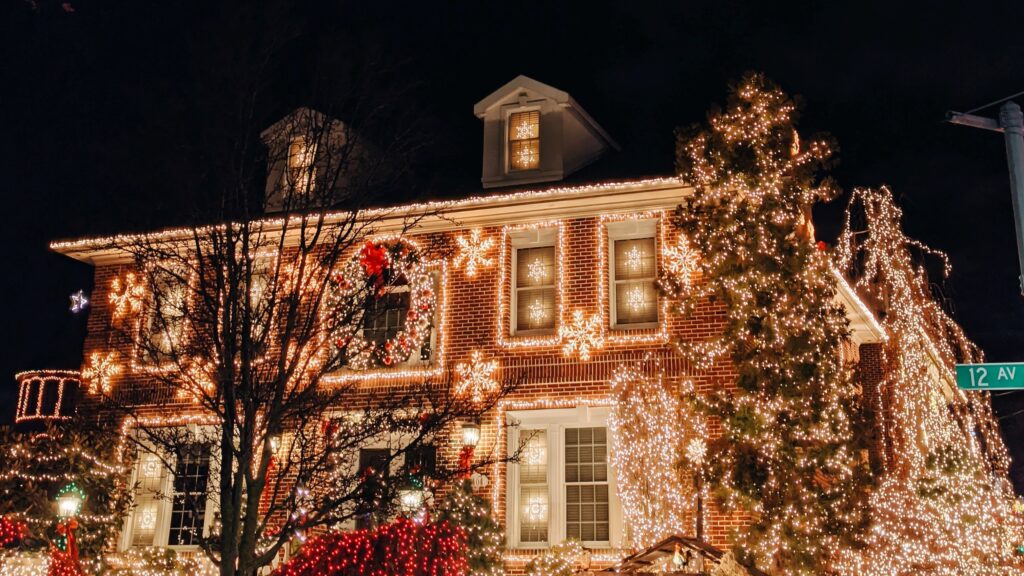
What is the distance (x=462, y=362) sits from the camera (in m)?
15.6

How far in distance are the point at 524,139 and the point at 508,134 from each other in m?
0.32

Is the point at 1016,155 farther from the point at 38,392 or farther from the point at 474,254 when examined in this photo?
the point at 38,392

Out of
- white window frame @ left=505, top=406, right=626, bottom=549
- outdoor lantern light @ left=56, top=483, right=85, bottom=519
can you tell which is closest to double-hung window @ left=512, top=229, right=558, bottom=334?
white window frame @ left=505, top=406, right=626, bottom=549

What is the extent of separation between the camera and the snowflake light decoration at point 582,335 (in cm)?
1500

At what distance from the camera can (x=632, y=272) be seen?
1551cm

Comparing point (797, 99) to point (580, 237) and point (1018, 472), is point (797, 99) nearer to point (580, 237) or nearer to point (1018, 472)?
point (580, 237)

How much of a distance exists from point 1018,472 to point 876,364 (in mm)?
34465

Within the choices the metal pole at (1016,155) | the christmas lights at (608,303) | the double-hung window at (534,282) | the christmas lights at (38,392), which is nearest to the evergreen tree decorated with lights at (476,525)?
the double-hung window at (534,282)

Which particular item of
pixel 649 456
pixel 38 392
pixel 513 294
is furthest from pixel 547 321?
pixel 38 392

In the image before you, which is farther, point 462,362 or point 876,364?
point 876,364

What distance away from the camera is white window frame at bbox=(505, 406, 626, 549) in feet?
47.9

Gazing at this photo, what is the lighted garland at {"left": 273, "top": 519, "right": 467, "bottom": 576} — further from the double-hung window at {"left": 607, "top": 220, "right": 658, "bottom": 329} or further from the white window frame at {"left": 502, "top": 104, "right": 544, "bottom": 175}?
the white window frame at {"left": 502, "top": 104, "right": 544, "bottom": 175}

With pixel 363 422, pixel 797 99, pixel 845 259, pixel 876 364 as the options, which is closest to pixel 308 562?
pixel 363 422

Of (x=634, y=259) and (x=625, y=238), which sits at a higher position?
(x=625, y=238)
